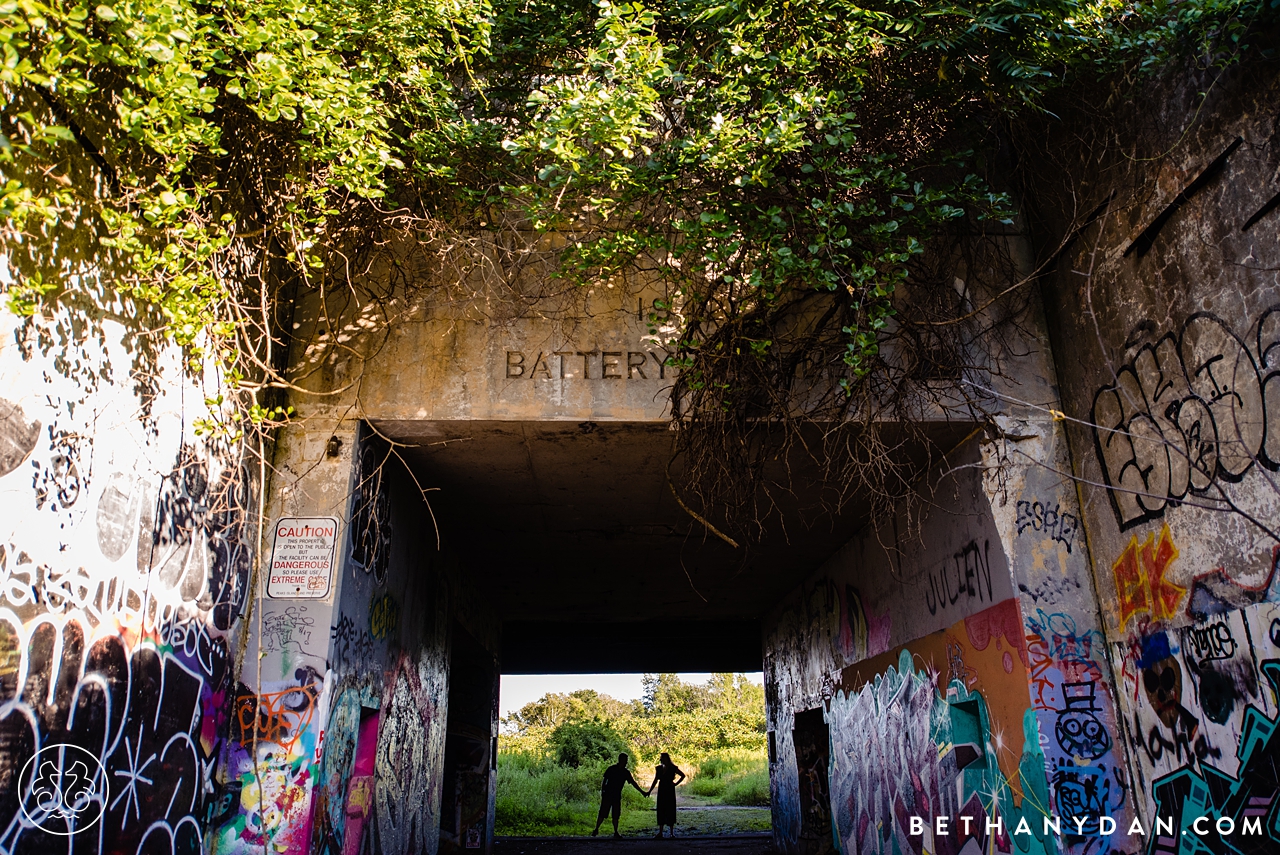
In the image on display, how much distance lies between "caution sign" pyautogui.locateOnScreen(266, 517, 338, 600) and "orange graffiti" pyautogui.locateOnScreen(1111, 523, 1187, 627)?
16.3 ft

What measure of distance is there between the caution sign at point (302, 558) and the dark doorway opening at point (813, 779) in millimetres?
7532

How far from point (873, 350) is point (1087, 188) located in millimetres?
1921

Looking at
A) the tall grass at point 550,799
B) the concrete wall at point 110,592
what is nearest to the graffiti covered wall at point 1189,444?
the concrete wall at point 110,592

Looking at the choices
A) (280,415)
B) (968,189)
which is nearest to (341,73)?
(280,415)

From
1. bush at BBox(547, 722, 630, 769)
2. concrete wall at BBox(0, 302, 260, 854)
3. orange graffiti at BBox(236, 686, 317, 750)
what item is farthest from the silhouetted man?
concrete wall at BBox(0, 302, 260, 854)

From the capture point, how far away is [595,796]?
20.7m

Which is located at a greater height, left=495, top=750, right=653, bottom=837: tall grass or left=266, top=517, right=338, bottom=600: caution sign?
left=266, top=517, right=338, bottom=600: caution sign

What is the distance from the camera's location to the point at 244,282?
4758 mm

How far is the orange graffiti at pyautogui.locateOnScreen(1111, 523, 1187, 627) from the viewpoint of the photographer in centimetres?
443

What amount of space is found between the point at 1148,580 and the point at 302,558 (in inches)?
205

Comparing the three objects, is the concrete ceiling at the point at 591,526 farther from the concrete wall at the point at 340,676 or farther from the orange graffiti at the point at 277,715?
the orange graffiti at the point at 277,715

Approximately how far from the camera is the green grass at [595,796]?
16.4 metres

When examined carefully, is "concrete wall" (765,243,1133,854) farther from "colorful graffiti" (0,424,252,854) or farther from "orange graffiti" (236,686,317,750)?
"colorful graffiti" (0,424,252,854)

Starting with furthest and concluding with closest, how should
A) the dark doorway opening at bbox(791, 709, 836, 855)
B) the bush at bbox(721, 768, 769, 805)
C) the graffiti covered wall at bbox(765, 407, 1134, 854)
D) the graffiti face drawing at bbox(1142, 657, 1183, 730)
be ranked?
the bush at bbox(721, 768, 769, 805)
the dark doorway opening at bbox(791, 709, 836, 855)
the graffiti covered wall at bbox(765, 407, 1134, 854)
the graffiti face drawing at bbox(1142, 657, 1183, 730)
